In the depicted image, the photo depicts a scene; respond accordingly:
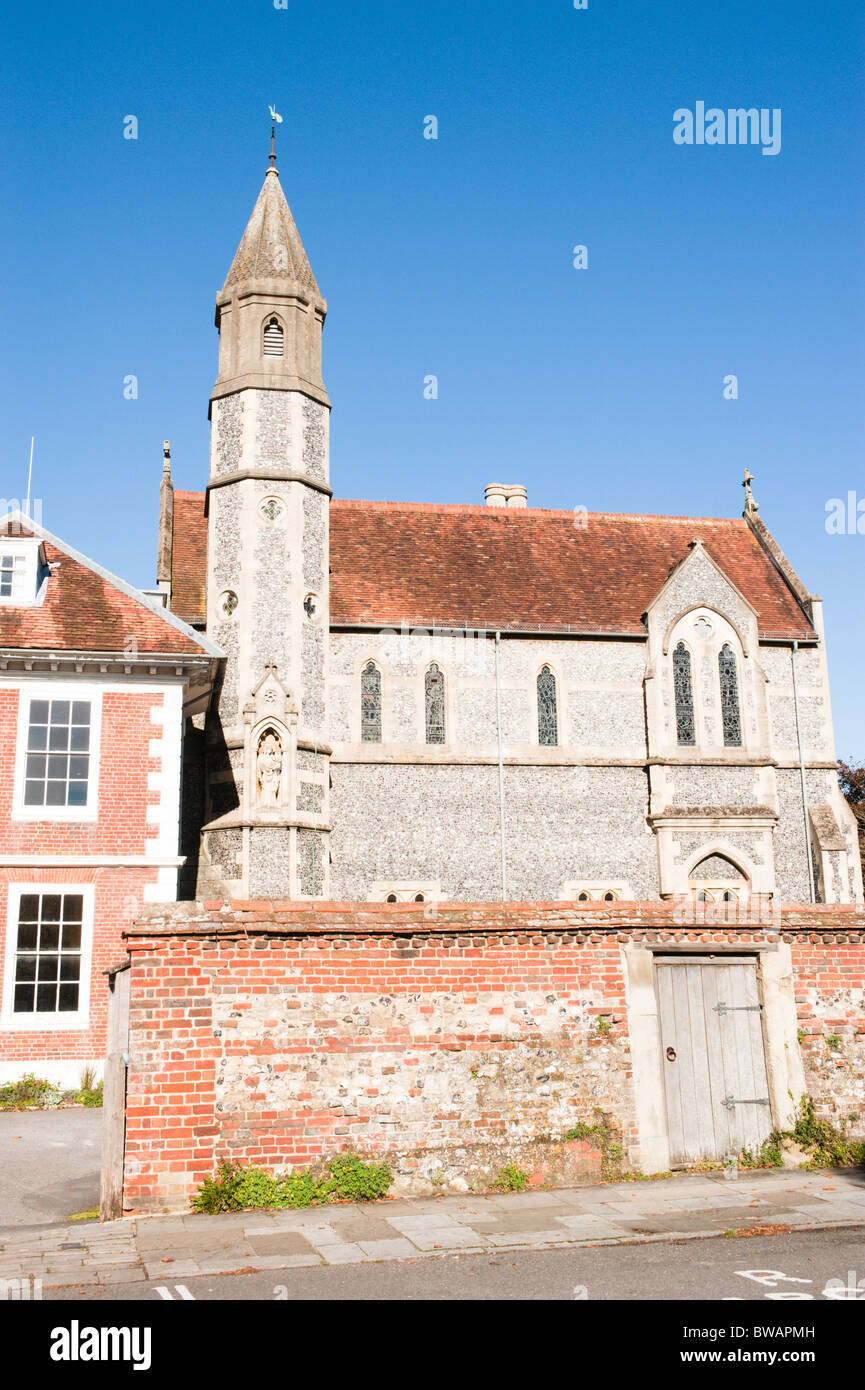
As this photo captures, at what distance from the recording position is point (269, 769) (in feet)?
72.6

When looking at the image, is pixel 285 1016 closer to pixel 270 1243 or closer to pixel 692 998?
pixel 270 1243

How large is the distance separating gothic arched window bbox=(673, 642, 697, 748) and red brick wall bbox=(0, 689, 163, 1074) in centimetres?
1223

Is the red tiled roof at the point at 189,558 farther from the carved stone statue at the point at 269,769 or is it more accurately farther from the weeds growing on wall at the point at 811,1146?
the weeds growing on wall at the point at 811,1146

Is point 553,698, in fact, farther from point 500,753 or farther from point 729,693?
point 729,693

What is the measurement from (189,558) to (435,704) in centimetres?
659

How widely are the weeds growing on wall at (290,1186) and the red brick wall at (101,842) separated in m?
7.91

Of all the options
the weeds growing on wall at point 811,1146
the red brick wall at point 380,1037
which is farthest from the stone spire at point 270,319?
the weeds growing on wall at point 811,1146

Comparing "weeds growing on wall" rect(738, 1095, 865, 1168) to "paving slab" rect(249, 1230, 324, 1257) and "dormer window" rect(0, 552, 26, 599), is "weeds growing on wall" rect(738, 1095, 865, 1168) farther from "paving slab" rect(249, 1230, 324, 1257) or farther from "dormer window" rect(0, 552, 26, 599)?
"dormer window" rect(0, 552, 26, 599)

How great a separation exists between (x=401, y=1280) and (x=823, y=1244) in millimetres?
3292

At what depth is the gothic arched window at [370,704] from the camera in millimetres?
24406

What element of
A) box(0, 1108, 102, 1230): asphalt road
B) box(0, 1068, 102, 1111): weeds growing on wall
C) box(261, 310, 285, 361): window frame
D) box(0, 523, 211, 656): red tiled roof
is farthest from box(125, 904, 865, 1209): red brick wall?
box(261, 310, 285, 361): window frame

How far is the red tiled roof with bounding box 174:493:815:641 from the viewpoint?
84.7 ft

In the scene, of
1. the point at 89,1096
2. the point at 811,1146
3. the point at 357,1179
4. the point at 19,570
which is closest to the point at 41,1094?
the point at 89,1096
